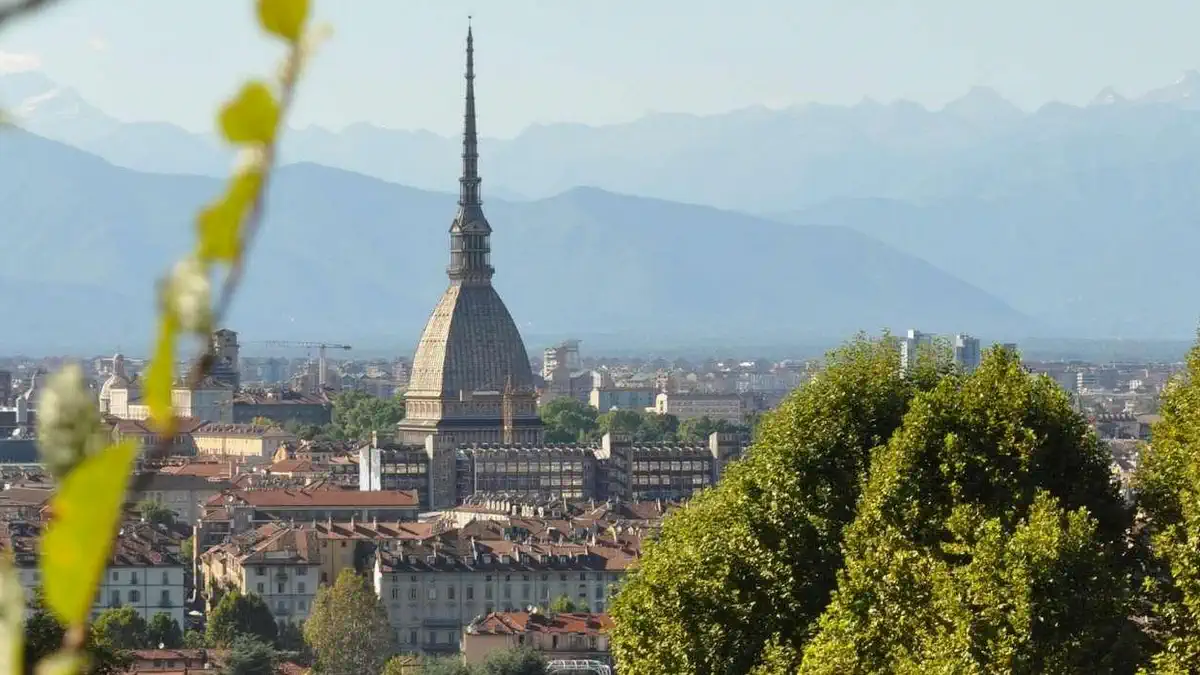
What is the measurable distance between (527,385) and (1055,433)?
5143 inches

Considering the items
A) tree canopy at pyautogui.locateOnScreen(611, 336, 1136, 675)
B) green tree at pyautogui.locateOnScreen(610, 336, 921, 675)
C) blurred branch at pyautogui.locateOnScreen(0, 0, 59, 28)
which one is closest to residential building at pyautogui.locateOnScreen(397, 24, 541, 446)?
green tree at pyautogui.locateOnScreen(610, 336, 921, 675)

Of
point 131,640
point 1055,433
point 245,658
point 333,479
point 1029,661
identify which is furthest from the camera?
point 333,479

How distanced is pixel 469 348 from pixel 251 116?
157043 mm

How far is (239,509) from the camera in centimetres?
9394

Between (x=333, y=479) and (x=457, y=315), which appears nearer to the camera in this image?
(x=333, y=479)

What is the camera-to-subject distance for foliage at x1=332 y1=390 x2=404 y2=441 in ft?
529

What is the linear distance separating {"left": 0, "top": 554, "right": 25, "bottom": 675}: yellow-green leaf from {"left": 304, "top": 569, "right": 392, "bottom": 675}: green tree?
6100cm

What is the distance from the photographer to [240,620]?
67625 mm

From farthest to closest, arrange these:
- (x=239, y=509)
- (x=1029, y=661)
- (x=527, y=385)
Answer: (x=527, y=385) < (x=239, y=509) < (x=1029, y=661)

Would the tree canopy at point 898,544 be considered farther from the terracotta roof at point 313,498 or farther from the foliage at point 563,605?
the terracotta roof at point 313,498

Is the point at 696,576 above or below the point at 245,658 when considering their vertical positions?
above

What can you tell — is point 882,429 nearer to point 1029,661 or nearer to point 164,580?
point 1029,661

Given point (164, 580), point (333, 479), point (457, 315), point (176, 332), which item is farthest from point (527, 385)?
point (176, 332)

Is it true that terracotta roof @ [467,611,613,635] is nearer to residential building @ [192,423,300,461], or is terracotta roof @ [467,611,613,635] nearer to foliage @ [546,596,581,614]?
foliage @ [546,596,581,614]
